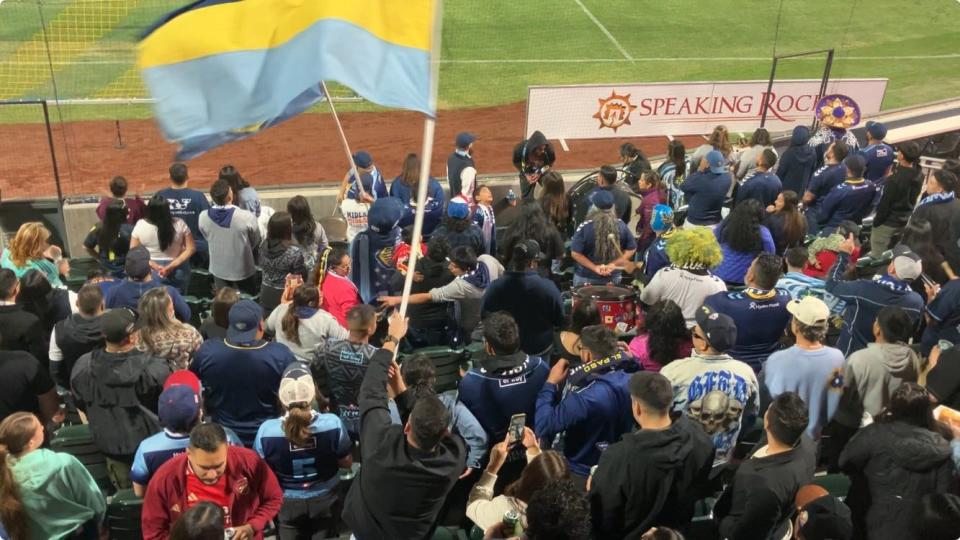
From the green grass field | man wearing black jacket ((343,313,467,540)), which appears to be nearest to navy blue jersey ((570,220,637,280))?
man wearing black jacket ((343,313,467,540))

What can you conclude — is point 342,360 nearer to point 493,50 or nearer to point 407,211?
point 407,211

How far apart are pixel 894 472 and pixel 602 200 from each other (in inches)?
134

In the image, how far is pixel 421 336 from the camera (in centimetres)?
699

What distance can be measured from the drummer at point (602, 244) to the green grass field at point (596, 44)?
35.8 ft

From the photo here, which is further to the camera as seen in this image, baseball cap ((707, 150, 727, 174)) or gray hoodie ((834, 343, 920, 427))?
baseball cap ((707, 150, 727, 174))

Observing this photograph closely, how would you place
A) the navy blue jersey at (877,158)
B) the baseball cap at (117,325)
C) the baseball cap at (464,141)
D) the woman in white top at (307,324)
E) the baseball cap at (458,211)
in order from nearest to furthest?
1. the baseball cap at (117,325)
2. the woman in white top at (307,324)
3. the baseball cap at (458,211)
4. the baseball cap at (464,141)
5. the navy blue jersey at (877,158)

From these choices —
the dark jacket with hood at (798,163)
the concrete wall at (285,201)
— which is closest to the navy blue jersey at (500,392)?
the dark jacket with hood at (798,163)

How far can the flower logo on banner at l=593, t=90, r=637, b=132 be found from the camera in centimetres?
1345

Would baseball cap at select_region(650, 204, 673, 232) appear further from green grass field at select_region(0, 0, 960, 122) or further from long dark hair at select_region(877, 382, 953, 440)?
green grass field at select_region(0, 0, 960, 122)

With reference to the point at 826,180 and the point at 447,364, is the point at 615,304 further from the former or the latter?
the point at 826,180

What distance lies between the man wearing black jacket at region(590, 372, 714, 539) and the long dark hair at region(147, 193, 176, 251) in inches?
190

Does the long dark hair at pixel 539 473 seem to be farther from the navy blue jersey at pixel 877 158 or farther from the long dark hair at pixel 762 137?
the navy blue jersey at pixel 877 158

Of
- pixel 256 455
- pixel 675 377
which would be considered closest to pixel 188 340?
pixel 256 455

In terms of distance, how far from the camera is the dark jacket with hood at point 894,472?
14.8 feet
